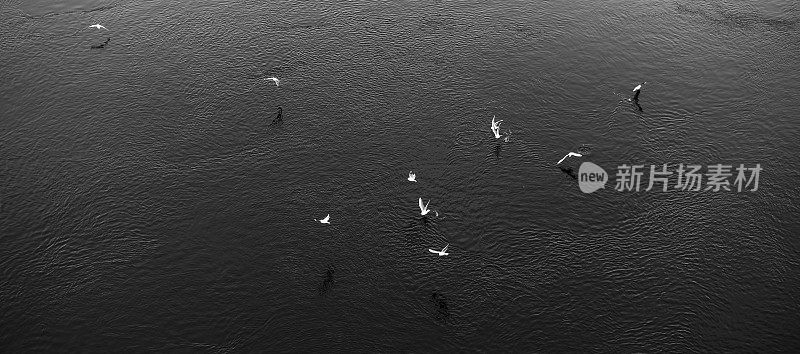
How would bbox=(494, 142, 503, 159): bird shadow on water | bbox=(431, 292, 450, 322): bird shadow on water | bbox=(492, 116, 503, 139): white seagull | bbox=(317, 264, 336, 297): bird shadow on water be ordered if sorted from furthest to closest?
1. bbox=(492, 116, 503, 139): white seagull
2. bbox=(494, 142, 503, 159): bird shadow on water
3. bbox=(317, 264, 336, 297): bird shadow on water
4. bbox=(431, 292, 450, 322): bird shadow on water

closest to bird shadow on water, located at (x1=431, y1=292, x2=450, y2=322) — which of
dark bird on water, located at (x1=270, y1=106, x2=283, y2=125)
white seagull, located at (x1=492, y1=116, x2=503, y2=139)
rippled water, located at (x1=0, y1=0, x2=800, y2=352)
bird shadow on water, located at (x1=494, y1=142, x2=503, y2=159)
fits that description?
rippled water, located at (x1=0, y1=0, x2=800, y2=352)

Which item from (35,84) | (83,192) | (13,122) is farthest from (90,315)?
(35,84)

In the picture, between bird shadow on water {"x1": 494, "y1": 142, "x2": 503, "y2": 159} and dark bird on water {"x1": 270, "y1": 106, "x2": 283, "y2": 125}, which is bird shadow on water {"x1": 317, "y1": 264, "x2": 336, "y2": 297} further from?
dark bird on water {"x1": 270, "y1": 106, "x2": 283, "y2": 125}

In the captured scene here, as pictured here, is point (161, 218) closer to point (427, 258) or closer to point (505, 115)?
point (427, 258)

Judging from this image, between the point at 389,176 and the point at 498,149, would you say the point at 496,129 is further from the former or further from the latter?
the point at 389,176

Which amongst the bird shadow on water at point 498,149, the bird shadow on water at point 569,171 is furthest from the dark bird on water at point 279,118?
the bird shadow on water at point 569,171

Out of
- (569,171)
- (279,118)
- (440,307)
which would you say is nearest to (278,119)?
(279,118)
